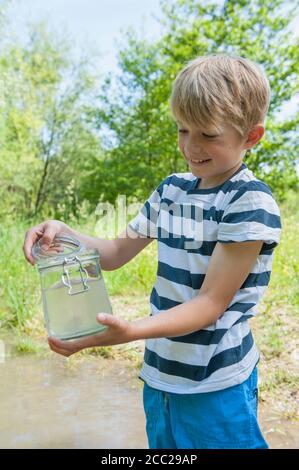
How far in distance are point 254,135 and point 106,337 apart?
0.54 meters

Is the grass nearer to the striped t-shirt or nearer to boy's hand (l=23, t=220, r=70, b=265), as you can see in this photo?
the striped t-shirt

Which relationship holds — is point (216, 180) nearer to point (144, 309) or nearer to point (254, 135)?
point (254, 135)

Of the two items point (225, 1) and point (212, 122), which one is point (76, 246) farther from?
point (225, 1)

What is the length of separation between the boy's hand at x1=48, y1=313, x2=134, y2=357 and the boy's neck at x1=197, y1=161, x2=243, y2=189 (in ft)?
1.36

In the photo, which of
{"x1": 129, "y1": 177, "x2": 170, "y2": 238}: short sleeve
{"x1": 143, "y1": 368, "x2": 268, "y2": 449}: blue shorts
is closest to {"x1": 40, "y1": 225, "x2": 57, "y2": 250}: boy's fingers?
{"x1": 129, "y1": 177, "x2": 170, "y2": 238}: short sleeve

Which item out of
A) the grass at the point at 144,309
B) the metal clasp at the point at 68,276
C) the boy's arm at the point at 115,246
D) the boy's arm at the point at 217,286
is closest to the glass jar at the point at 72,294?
the metal clasp at the point at 68,276

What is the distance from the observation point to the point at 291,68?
1180 centimetres

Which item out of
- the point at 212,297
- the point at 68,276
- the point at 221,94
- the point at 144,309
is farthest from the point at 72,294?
the point at 144,309

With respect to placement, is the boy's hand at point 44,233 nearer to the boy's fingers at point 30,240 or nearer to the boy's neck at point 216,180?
the boy's fingers at point 30,240

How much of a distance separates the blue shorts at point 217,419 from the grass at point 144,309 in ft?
4.13

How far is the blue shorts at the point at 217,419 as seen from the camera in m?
1.20

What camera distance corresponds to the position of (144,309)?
3.70 metres

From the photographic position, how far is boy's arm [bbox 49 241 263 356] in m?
1.04
